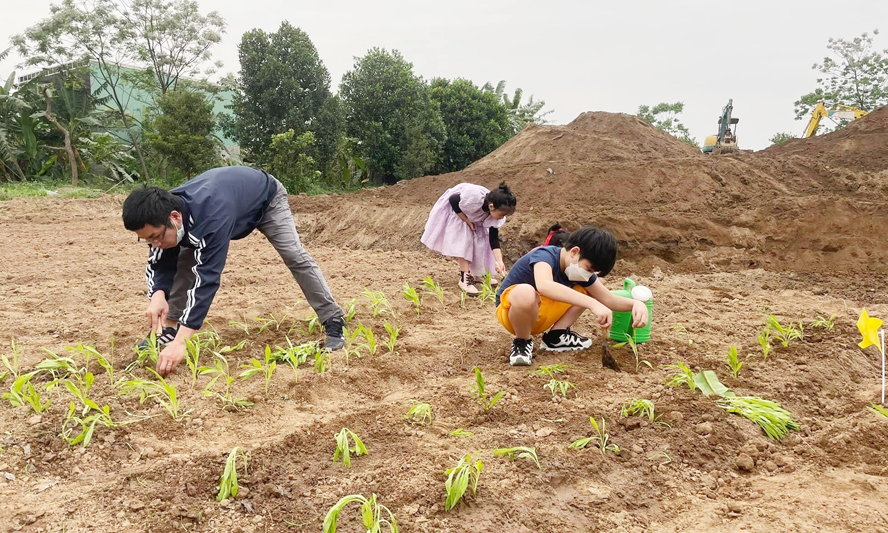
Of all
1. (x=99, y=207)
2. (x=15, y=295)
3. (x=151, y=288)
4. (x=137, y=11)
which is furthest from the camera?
(x=137, y=11)

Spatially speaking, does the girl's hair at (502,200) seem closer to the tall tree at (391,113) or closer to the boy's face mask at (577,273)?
the boy's face mask at (577,273)

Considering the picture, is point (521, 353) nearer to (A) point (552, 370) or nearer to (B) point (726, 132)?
(A) point (552, 370)

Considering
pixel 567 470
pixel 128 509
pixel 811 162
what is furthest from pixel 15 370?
pixel 811 162

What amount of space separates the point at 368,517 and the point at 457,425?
2.92ft

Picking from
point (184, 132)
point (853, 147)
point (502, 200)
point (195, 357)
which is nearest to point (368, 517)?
point (195, 357)

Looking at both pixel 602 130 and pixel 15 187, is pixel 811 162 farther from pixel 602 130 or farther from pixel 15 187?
pixel 15 187

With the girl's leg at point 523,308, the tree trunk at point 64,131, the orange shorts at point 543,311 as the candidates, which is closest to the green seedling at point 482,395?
the girl's leg at point 523,308

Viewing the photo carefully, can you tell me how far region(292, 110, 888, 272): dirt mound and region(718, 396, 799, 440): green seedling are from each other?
461 cm

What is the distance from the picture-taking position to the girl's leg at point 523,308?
3309mm

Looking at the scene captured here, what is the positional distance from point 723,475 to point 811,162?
981cm

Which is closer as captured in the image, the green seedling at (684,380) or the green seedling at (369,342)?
the green seedling at (684,380)

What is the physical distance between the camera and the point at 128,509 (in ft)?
6.58

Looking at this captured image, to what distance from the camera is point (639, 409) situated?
2.71 meters

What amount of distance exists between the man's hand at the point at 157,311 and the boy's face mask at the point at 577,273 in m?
2.29
